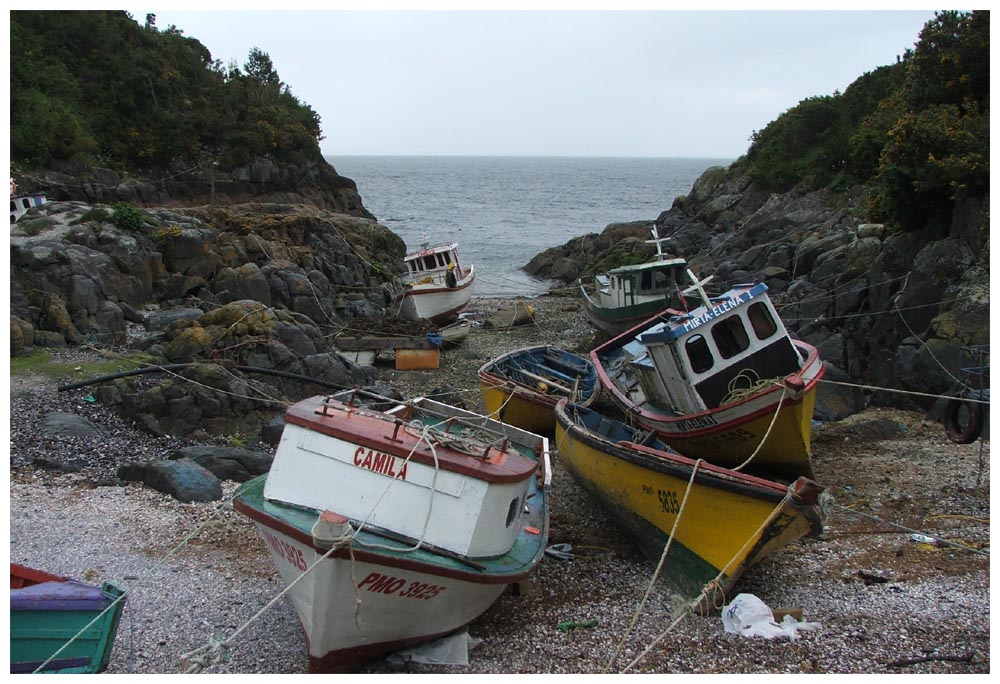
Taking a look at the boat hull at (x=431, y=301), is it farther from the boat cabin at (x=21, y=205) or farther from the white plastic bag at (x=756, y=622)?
the white plastic bag at (x=756, y=622)

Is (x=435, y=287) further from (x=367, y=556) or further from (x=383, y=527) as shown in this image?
(x=367, y=556)

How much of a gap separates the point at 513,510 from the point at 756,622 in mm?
2915

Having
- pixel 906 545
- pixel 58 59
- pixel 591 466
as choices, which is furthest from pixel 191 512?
pixel 58 59

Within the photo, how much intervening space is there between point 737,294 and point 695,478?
13.6 feet

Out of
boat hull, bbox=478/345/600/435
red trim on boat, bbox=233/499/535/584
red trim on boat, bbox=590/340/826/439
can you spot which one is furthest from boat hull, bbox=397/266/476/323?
red trim on boat, bbox=233/499/535/584

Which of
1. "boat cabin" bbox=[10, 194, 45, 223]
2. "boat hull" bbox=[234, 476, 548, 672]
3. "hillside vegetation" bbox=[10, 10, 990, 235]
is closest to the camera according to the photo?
"boat hull" bbox=[234, 476, 548, 672]

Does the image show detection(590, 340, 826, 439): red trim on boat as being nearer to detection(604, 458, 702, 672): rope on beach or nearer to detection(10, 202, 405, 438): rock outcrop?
detection(604, 458, 702, 672): rope on beach

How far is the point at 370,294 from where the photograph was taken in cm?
2897

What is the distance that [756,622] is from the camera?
8.20m

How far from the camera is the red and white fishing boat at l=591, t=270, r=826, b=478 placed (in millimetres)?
11180

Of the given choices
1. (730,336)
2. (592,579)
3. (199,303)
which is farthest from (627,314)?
(592,579)

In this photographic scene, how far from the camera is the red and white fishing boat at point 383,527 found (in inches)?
283

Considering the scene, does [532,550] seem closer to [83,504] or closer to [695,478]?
[695,478]

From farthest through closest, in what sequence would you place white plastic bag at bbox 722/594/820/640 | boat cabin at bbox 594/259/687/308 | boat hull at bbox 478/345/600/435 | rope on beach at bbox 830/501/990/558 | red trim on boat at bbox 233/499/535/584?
boat cabin at bbox 594/259/687/308 < boat hull at bbox 478/345/600/435 < rope on beach at bbox 830/501/990/558 < white plastic bag at bbox 722/594/820/640 < red trim on boat at bbox 233/499/535/584
